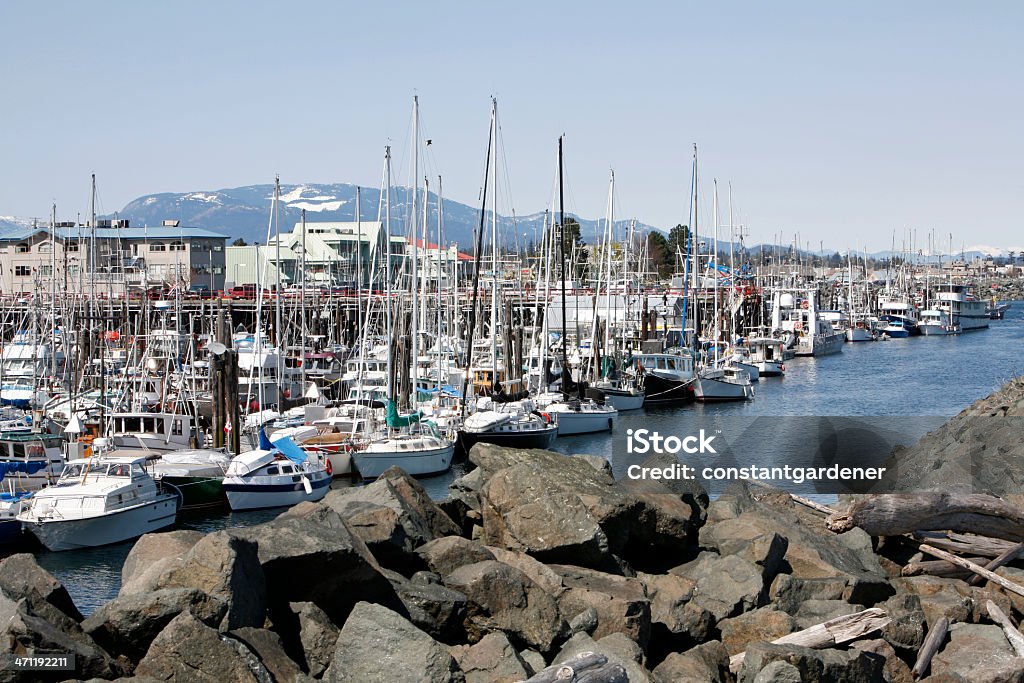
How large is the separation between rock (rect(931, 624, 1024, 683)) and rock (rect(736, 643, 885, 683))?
1.54 meters

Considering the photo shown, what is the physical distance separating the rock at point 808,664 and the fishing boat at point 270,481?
23.0 metres

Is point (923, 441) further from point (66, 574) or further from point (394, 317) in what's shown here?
point (394, 317)

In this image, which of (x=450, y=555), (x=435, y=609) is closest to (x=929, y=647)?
(x=450, y=555)

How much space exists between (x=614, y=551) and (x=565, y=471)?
1797mm

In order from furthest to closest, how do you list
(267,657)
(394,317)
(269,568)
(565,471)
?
(394,317)
(565,471)
(269,568)
(267,657)

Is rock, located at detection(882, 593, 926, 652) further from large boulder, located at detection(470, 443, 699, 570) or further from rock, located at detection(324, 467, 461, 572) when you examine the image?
rock, located at detection(324, 467, 461, 572)

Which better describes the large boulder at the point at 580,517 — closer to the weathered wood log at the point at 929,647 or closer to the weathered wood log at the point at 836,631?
the weathered wood log at the point at 836,631

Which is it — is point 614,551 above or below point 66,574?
above

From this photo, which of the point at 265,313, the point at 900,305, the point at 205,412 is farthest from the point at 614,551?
the point at 900,305

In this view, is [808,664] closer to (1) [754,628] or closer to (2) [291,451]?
(1) [754,628]

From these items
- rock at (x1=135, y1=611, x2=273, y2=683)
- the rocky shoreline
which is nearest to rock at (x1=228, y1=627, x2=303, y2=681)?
the rocky shoreline

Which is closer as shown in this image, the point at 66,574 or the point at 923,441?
the point at 66,574

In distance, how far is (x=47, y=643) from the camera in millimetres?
11008

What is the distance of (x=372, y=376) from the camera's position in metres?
60.2
